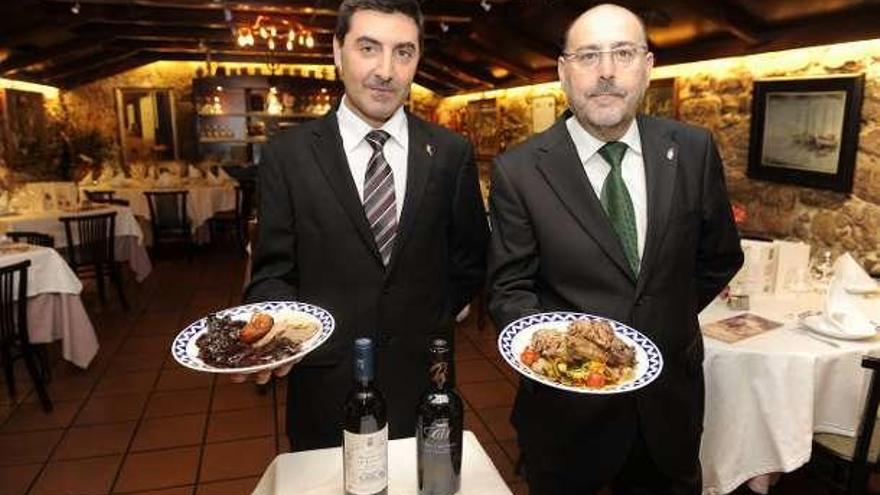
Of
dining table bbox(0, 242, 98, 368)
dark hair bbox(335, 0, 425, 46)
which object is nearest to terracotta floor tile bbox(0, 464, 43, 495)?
dining table bbox(0, 242, 98, 368)

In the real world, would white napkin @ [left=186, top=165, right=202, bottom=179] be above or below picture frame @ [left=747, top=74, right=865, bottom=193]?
below

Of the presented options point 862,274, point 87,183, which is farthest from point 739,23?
point 87,183

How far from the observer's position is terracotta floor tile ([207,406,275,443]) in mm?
3303

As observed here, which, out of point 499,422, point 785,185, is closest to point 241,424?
point 499,422

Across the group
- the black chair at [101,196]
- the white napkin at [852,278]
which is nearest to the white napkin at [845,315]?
the white napkin at [852,278]

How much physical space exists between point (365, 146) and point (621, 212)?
652mm

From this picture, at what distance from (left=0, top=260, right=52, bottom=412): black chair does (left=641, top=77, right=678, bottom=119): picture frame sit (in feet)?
14.3

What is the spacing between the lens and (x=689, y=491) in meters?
1.57

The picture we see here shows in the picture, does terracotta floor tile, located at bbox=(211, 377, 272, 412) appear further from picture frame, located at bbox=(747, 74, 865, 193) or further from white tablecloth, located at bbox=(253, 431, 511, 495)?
picture frame, located at bbox=(747, 74, 865, 193)

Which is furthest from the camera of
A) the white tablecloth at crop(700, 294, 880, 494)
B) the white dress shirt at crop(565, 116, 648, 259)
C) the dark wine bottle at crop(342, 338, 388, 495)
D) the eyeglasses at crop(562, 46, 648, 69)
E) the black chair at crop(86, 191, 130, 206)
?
the black chair at crop(86, 191, 130, 206)

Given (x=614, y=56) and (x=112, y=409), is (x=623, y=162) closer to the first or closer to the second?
(x=614, y=56)

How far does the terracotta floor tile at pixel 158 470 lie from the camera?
283cm

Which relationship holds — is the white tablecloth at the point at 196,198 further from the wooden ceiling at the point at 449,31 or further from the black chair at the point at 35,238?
the black chair at the point at 35,238

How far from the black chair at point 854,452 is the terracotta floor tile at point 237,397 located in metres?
2.79
